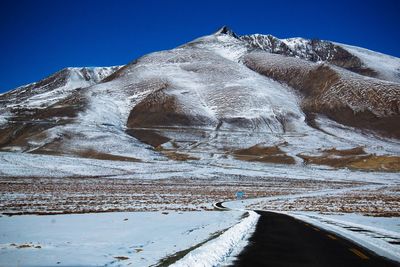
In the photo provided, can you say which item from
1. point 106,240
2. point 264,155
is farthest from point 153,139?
point 106,240

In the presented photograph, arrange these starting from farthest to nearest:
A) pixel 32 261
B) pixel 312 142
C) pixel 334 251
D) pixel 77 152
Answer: pixel 312 142, pixel 77 152, pixel 334 251, pixel 32 261

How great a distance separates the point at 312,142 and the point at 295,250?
581 feet

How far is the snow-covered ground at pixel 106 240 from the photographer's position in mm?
10133

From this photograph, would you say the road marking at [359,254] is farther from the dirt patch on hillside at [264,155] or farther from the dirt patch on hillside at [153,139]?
the dirt patch on hillside at [153,139]

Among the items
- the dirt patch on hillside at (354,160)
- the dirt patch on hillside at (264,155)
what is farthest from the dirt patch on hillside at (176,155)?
the dirt patch on hillside at (354,160)

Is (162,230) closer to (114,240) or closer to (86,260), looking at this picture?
(114,240)

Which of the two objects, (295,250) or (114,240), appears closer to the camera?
(295,250)

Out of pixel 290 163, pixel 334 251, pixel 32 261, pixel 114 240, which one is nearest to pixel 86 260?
pixel 32 261

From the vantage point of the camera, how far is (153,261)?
1012 centimetres

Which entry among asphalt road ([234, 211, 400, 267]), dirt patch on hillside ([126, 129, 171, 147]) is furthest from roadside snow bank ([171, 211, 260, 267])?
dirt patch on hillside ([126, 129, 171, 147])

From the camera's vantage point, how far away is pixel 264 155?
154625 mm

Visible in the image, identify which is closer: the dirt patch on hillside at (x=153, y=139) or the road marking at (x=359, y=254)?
the road marking at (x=359, y=254)

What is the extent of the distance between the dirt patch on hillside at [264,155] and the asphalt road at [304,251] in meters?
125

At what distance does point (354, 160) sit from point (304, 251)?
135 metres
